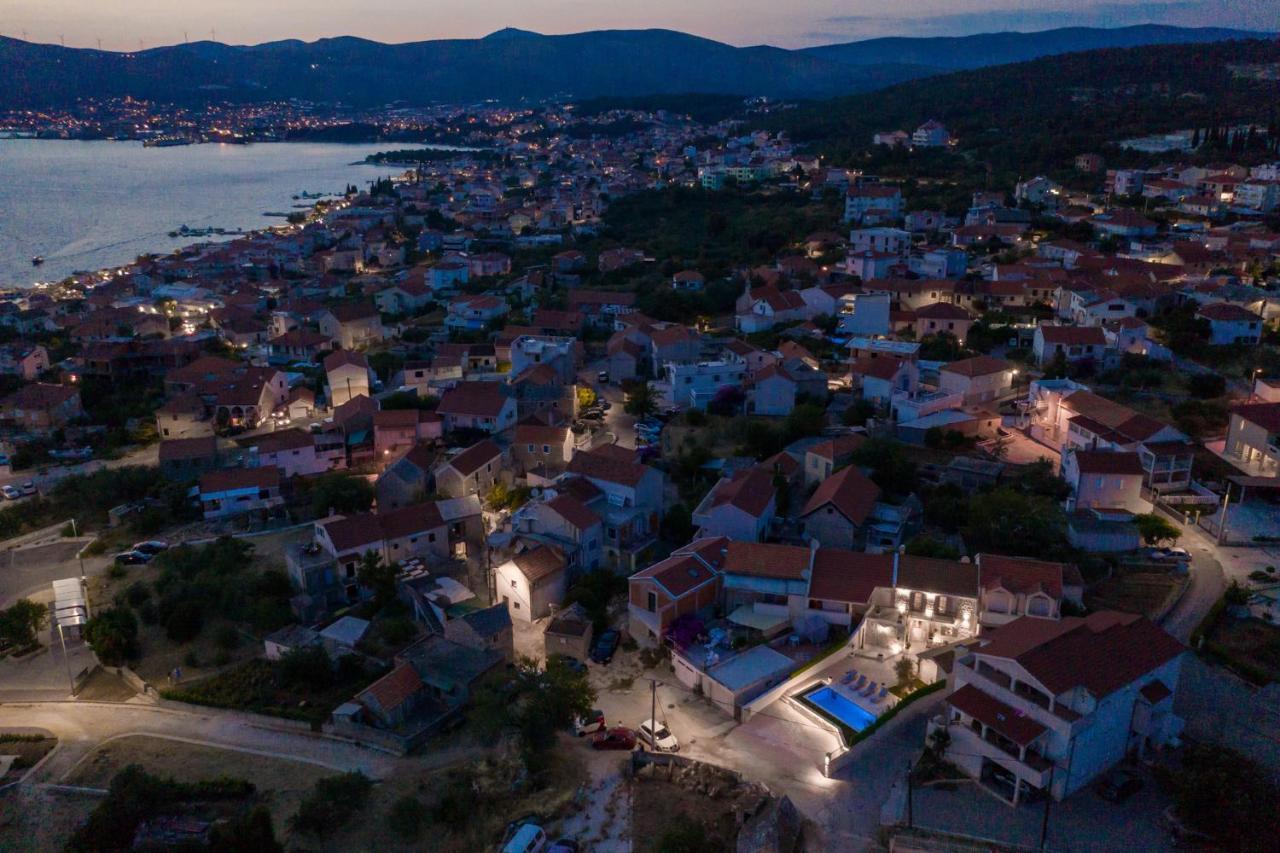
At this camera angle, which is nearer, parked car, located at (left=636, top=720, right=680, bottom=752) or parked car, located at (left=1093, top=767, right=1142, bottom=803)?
parked car, located at (left=1093, top=767, right=1142, bottom=803)

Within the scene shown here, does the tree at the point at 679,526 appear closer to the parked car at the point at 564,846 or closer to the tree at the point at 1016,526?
the tree at the point at 1016,526

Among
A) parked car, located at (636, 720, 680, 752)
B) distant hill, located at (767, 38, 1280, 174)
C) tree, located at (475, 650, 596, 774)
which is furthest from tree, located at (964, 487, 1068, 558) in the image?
distant hill, located at (767, 38, 1280, 174)

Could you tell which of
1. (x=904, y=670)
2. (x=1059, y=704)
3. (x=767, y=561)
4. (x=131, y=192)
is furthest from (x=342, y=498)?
(x=131, y=192)

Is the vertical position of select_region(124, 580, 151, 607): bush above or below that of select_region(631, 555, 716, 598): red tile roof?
below

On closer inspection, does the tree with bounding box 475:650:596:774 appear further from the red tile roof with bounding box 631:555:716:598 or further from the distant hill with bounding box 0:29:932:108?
the distant hill with bounding box 0:29:932:108

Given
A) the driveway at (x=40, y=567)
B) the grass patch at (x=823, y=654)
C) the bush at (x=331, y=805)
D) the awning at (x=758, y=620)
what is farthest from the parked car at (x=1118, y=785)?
the driveway at (x=40, y=567)

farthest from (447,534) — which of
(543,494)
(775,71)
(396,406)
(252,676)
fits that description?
(775,71)
